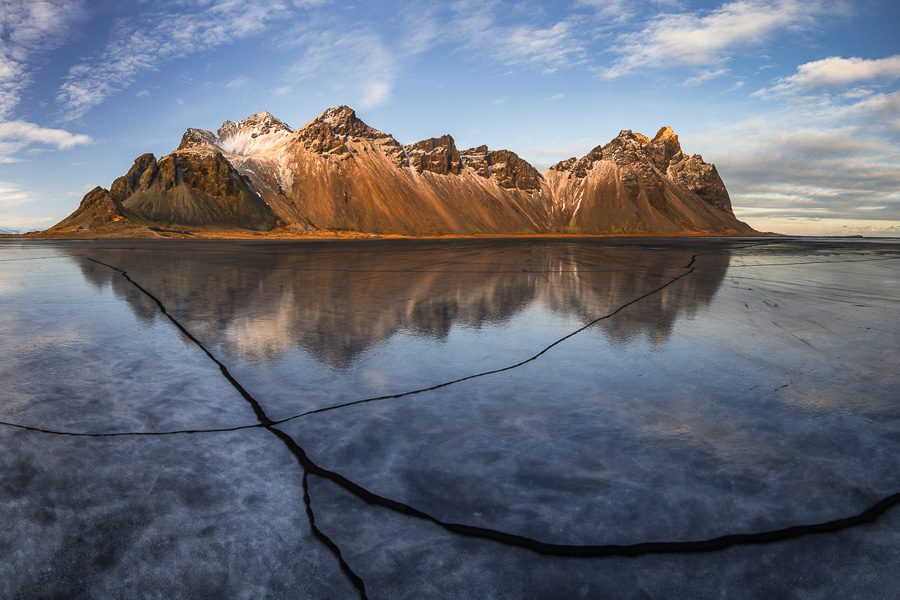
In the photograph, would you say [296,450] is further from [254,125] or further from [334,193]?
[254,125]

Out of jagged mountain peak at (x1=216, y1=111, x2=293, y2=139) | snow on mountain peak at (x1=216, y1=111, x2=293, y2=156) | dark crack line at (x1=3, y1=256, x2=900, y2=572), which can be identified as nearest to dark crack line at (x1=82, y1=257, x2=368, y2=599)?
dark crack line at (x1=3, y1=256, x2=900, y2=572)

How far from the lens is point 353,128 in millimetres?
174500

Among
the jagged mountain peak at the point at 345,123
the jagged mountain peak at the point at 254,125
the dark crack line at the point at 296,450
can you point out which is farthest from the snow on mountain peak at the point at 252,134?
the dark crack line at the point at 296,450

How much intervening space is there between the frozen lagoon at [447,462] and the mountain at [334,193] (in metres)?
106

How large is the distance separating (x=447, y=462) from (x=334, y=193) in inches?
5894

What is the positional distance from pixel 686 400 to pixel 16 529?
172 inches

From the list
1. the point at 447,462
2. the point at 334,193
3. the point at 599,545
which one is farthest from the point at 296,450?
the point at 334,193

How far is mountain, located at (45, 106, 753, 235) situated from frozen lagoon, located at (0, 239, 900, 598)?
349 feet

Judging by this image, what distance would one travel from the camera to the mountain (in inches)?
4611

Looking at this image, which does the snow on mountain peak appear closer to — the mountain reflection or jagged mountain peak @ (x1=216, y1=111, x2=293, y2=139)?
jagged mountain peak @ (x1=216, y1=111, x2=293, y2=139)

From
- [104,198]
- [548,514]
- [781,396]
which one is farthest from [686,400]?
[104,198]

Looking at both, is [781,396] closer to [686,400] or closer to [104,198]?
[686,400]

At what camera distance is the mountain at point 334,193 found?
4611 inches

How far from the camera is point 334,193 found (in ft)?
477
